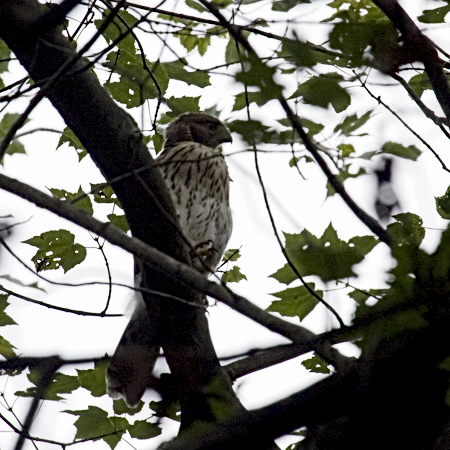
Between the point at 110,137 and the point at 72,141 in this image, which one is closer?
the point at 110,137

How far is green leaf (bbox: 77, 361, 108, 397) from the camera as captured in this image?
3.45 m

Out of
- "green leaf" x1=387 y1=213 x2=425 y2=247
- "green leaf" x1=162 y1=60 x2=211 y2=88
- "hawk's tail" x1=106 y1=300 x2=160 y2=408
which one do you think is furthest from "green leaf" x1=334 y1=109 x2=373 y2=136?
"hawk's tail" x1=106 y1=300 x2=160 y2=408

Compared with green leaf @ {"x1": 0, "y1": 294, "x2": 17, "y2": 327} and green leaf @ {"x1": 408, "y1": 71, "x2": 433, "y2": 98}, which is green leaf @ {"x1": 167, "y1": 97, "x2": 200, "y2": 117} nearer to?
green leaf @ {"x1": 408, "y1": 71, "x2": 433, "y2": 98}

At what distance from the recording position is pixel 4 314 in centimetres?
341

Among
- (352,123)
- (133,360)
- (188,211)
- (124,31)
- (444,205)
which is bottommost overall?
(444,205)

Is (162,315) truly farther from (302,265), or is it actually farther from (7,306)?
(302,265)

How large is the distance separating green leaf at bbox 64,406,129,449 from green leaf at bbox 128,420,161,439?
57mm

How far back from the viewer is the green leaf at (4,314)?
3.39 m

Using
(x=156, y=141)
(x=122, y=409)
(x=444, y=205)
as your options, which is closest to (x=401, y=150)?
(x=444, y=205)

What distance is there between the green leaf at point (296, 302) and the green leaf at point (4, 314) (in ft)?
4.80

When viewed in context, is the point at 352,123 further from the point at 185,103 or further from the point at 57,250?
the point at 57,250

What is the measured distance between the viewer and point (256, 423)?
111 centimetres

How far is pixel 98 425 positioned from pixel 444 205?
6.82 feet

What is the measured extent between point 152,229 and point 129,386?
125 cm
